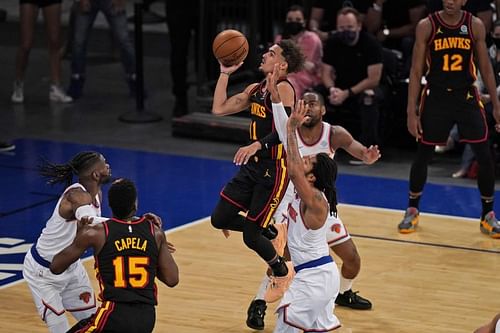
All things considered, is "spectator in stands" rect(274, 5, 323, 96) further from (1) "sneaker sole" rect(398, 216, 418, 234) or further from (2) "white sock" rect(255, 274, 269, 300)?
(2) "white sock" rect(255, 274, 269, 300)

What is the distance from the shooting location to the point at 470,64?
9.92 m

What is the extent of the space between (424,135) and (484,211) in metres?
0.81

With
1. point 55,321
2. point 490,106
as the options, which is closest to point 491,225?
point 490,106

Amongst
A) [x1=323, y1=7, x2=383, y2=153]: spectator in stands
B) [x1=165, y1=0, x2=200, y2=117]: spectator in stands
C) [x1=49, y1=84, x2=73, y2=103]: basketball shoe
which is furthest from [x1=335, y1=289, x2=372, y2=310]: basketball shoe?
[x1=49, y1=84, x2=73, y2=103]: basketball shoe

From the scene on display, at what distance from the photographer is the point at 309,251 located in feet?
22.9

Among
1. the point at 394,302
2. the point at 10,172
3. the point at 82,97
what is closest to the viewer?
the point at 394,302

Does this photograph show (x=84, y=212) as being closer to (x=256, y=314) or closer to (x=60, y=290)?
(x=60, y=290)

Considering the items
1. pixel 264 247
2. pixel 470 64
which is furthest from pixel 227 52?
pixel 470 64

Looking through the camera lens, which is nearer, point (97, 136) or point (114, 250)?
point (114, 250)

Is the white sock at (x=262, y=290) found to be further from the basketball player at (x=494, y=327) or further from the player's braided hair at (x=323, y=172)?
the basketball player at (x=494, y=327)

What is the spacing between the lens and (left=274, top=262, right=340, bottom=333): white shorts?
6.83m

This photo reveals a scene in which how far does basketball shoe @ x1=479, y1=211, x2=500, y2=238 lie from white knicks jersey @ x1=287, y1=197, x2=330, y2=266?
3.34m

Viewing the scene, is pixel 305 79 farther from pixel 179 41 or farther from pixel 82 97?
pixel 82 97

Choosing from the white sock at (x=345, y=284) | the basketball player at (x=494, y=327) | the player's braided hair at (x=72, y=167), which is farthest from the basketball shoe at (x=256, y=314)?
the basketball player at (x=494, y=327)
